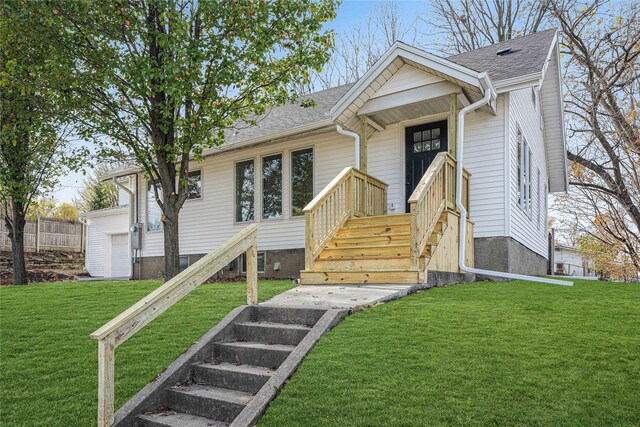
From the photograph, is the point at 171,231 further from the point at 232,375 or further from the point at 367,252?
the point at 232,375

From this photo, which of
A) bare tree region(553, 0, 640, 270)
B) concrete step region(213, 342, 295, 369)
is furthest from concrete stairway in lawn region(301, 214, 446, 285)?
bare tree region(553, 0, 640, 270)

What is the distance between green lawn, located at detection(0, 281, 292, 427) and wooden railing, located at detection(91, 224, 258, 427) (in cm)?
23

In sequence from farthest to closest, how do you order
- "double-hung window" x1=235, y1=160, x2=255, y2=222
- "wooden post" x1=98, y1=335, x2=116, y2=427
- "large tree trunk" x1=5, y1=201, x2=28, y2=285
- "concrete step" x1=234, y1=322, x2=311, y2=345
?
"double-hung window" x1=235, y1=160, x2=255, y2=222, "large tree trunk" x1=5, y1=201, x2=28, y2=285, "concrete step" x1=234, y1=322, x2=311, y2=345, "wooden post" x1=98, y1=335, x2=116, y2=427

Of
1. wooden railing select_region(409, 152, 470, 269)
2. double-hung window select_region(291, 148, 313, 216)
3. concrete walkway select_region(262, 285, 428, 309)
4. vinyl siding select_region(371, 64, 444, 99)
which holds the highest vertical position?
vinyl siding select_region(371, 64, 444, 99)

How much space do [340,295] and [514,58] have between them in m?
6.71

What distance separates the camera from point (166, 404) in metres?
3.94

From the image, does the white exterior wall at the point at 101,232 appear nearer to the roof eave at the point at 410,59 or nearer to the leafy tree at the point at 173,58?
the leafy tree at the point at 173,58

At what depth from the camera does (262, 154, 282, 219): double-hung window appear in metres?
11.8

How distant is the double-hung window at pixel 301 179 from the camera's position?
1132cm

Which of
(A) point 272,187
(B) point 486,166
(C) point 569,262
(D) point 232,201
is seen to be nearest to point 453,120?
(B) point 486,166

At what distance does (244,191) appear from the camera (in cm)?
1245

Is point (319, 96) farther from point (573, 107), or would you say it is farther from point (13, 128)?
point (573, 107)

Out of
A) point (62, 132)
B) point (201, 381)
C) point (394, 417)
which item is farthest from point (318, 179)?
point (394, 417)

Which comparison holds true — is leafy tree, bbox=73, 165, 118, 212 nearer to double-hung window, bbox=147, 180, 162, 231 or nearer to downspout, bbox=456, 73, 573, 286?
double-hung window, bbox=147, 180, 162, 231
